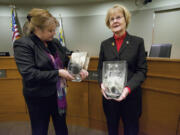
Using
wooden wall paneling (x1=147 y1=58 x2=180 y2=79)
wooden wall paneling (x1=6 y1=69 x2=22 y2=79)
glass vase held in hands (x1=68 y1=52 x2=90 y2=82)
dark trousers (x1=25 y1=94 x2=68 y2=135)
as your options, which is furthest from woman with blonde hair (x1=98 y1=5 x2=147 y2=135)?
wooden wall paneling (x1=6 y1=69 x2=22 y2=79)

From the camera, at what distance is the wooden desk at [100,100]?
112 centimetres

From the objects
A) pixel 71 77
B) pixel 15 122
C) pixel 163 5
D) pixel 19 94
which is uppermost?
pixel 163 5

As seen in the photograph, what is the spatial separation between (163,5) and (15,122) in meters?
4.49

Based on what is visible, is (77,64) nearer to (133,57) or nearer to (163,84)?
(133,57)

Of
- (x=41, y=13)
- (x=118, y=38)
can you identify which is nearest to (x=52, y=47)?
(x=41, y=13)

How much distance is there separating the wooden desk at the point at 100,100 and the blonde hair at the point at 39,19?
77 cm

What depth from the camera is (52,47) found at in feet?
3.03

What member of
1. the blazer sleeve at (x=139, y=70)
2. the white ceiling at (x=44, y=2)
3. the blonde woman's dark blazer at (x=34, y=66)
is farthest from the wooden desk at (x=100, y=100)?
the white ceiling at (x=44, y=2)

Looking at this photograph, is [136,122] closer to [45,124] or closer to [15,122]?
[45,124]

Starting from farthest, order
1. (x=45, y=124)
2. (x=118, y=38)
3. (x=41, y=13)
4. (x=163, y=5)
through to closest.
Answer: (x=163, y=5)
(x=45, y=124)
(x=118, y=38)
(x=41, y=13)

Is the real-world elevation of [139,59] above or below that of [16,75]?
above

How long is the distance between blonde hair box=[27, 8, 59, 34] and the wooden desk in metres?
0.77

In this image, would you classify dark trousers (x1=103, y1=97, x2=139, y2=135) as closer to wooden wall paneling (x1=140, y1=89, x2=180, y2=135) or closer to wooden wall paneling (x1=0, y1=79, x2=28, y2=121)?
wooden wall paneling (x1=140, y1=89, x2=180, y2=135)

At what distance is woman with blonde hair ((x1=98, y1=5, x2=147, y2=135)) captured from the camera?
812mm
